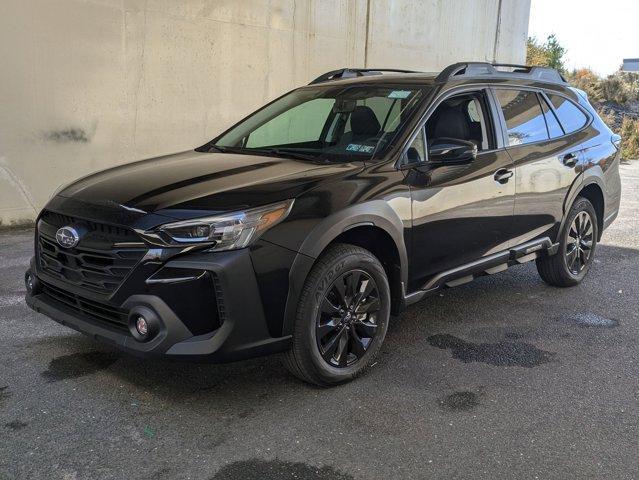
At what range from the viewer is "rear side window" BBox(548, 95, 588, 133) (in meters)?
5.24

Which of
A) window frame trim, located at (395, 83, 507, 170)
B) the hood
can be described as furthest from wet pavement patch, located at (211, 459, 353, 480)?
window frame trim, located at (395, 83, 507, 170)

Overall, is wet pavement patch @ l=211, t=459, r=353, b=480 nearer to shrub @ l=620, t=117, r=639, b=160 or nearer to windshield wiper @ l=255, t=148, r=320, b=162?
windshield wiper @ l=255, t=148, r=320, b=162

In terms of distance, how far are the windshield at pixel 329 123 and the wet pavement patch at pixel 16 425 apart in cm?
214

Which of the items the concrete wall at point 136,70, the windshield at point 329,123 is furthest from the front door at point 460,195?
the concrete wall at point 136,70

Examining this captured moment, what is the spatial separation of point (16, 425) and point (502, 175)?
11.0ft

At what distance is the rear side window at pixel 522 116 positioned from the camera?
4.59 metres

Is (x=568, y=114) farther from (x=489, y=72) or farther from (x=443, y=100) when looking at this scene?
(x=443, y=100)

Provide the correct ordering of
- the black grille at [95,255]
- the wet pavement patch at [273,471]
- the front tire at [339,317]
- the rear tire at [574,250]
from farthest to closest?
the rear tire at [574,250], the front tire at [339,317], the black grille at [95,255], the wet pavement patch at [273,471]

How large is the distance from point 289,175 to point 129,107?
211 inches

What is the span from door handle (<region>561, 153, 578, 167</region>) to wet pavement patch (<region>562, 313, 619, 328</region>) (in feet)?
4.00

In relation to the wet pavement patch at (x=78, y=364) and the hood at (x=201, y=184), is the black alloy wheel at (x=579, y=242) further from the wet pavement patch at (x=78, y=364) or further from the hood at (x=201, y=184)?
the wet pavement patch at (x=78, y=364)

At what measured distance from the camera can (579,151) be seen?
17.3 ft

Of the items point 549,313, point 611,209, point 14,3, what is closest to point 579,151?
point 611,209

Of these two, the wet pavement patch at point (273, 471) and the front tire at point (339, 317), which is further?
the front tire at point (339, 317)
